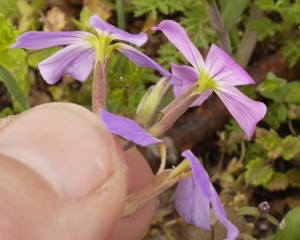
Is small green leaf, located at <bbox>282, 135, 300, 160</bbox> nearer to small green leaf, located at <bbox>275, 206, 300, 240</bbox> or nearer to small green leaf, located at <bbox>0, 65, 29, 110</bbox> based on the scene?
small green leaf, located at <bbox>275, 206, 300, 240</bbox>

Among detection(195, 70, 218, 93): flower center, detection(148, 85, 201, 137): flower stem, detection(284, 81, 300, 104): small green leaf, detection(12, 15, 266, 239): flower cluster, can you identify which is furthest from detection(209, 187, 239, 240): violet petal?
detection(284, 81, 300, 104): small green leaf

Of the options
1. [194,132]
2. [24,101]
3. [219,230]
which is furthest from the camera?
[194,132]

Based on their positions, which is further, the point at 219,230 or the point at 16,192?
the point at 219,230

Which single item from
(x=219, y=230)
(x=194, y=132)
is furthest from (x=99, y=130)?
(x=194, y=132)

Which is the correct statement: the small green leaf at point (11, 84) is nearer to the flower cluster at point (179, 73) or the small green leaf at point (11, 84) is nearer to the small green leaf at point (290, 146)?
the flower cluster at point (179, 73)

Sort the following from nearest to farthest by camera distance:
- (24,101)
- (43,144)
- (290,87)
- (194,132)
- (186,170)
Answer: (186,170) < (43,144) < (24,101) < (290,87) < (194,132)

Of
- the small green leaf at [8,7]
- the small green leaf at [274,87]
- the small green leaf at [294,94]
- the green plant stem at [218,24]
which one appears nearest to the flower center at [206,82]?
the green plant stem at [218,24]

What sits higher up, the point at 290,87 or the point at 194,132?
the point at 290,87

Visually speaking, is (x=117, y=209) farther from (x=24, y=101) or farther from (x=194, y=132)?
(x=194, y=132)

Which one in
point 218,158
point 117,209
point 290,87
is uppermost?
point 117,209
